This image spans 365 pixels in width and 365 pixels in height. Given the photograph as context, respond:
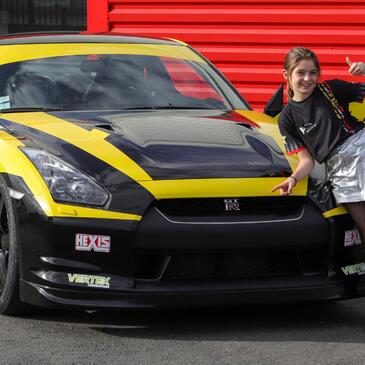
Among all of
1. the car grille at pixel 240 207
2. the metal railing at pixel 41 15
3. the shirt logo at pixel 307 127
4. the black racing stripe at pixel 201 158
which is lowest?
the metal railing at pixel 41 15

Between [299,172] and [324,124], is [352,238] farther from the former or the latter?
[324,124]

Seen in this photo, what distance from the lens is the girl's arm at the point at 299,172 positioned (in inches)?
186

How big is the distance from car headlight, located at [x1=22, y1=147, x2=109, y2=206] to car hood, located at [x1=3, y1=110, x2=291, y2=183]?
4 cm

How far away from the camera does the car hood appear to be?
187 inches

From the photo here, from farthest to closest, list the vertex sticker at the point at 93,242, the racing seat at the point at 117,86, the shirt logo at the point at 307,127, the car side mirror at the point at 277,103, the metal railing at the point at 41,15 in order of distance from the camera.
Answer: the metal railing at the point at 41,15 < the car side mirror at the point at 277,103 < the racing seat at the point at 117,86 < the shirt logo at the point at 307,127 < the vertex sticker at the point at 93,242

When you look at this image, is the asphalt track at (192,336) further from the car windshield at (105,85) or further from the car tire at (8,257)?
the car windshield at (105,85)

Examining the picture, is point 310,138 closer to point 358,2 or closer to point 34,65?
point 34,65

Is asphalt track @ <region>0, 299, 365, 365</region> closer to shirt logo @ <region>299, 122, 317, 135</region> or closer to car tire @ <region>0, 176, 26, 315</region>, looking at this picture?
car tire @ <region>0, 176, 26, 315</region>

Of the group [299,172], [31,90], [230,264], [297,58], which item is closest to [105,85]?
[31,90]

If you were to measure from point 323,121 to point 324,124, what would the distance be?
15 millimetres

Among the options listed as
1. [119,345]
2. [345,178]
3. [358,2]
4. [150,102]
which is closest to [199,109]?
[150,102]

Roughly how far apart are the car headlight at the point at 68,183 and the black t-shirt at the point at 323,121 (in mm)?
1008

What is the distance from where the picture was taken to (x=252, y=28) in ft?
32.5

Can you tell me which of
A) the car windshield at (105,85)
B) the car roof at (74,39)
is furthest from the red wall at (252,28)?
the car windshield at (105,85)
